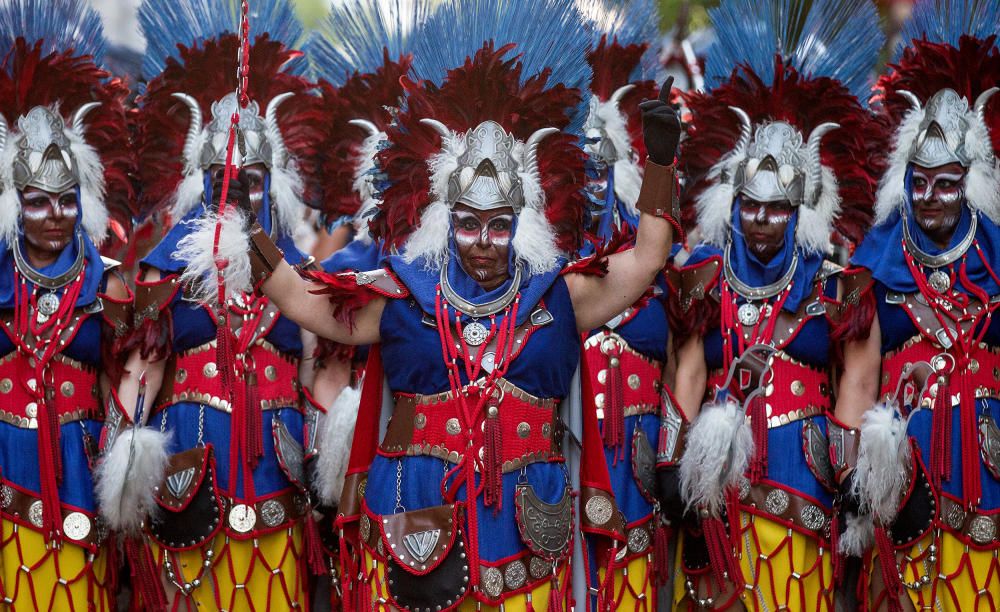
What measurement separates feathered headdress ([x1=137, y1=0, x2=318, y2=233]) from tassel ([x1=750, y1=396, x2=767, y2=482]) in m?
2.12

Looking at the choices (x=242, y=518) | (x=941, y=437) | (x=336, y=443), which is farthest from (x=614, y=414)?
(x=242, y=518)

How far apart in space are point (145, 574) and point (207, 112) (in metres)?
1.97

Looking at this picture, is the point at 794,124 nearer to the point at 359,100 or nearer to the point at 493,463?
the point at 359,100

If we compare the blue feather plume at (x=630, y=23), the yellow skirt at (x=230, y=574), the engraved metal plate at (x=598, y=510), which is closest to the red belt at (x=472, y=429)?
the engraved metal plate at (x=598, y=510)

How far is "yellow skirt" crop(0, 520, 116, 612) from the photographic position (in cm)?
515

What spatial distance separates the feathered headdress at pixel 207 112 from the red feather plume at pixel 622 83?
131 cm

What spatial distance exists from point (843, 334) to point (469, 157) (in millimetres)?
1928

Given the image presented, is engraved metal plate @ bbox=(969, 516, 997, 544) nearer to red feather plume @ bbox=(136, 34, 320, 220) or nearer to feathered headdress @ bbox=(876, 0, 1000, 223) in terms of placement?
feathered headdress @ bbox=(876, 0, 1000, 223)

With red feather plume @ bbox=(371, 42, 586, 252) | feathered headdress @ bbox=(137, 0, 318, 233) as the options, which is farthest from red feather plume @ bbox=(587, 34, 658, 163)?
red feather plume @ bbox=(371, 42, 586, 252)

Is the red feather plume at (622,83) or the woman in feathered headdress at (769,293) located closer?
the woman in feathered headdress at (769,293)

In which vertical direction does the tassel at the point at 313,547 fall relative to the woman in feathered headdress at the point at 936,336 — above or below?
below

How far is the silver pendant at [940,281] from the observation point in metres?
5.23

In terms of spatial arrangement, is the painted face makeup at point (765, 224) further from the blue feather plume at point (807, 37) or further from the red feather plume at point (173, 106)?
the red feather plume at point (173, 106)

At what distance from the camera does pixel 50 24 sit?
5.40 metres
